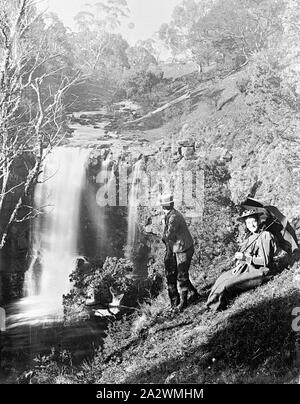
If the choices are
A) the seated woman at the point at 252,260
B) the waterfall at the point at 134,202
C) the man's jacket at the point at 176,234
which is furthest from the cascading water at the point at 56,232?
the seated woman at the point at 252,260

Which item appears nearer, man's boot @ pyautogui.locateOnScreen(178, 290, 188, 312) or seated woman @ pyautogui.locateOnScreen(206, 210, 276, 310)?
seated woman @ pyautogui.locateOnScreen(206, 210, 276, 310)

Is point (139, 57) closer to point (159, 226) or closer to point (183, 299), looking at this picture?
point (159, 226)

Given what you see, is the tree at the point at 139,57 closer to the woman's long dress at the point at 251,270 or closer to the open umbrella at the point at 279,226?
the open umbrella at the point at 279,226

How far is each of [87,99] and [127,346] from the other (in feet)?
74.2

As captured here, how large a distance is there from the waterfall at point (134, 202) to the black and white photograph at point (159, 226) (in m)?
0.09

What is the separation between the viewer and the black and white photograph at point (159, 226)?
5309 mm

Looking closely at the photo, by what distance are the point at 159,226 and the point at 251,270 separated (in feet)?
25.0

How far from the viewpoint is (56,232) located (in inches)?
627

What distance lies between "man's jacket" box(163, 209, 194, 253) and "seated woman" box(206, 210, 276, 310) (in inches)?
40.4

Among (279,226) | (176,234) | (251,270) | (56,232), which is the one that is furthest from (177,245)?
(56,232)

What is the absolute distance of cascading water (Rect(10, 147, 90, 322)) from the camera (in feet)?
51.3

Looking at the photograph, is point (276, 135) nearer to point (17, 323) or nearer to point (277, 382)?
point (277, 382)

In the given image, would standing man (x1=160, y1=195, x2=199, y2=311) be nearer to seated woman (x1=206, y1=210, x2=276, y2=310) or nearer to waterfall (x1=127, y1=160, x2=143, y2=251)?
seated woman (x1=206, y1=210, x2=276, y2=310)

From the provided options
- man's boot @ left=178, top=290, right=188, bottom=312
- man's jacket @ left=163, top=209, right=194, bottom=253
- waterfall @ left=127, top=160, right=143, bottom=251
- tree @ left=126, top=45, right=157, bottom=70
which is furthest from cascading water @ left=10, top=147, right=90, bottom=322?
tree @ left=126, top=45, right=157, bottom=70
